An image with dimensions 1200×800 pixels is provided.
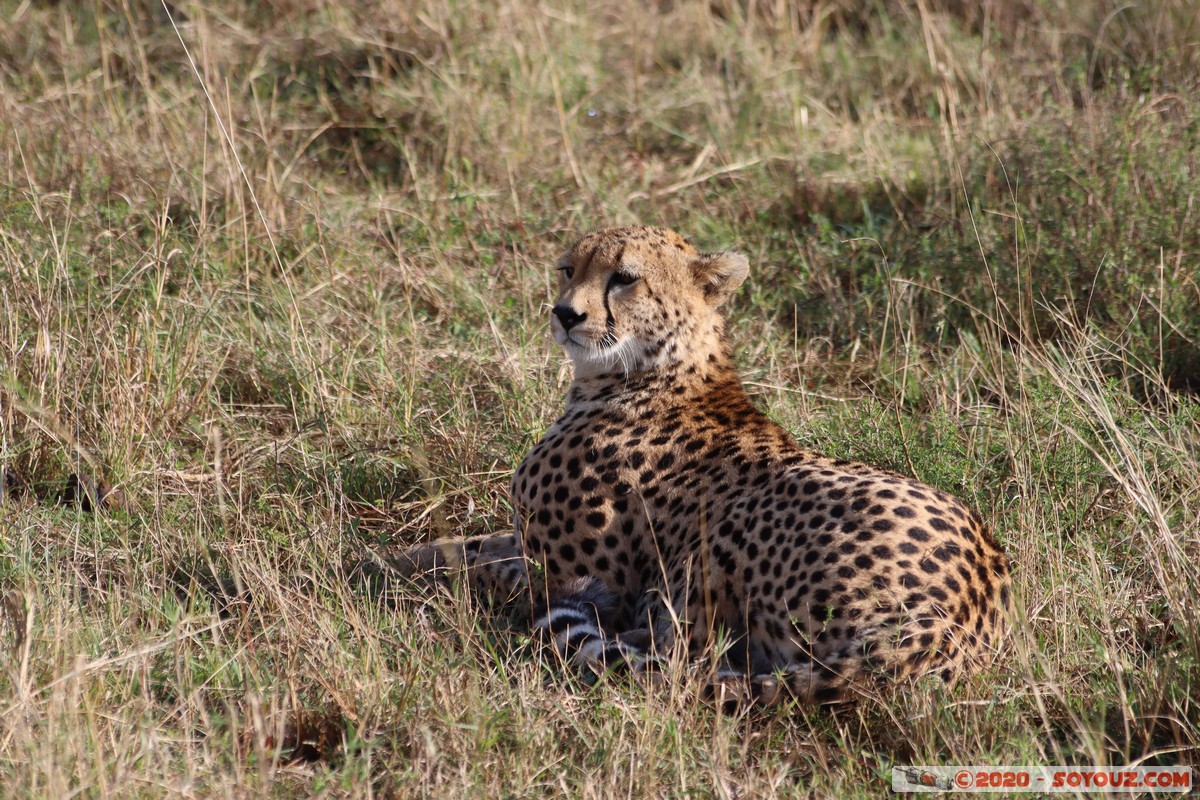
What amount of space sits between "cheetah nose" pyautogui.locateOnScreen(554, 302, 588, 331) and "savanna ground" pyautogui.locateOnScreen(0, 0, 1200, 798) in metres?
0.58

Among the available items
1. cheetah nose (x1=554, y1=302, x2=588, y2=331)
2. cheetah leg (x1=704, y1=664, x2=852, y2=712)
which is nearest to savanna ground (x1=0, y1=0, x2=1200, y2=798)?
cheetah leg (x1=704, y1=664, x2=852, y2=712)

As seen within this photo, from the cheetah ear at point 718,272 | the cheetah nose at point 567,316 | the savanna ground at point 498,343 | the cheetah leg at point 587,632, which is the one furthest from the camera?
the cheetah ear at point 718,272

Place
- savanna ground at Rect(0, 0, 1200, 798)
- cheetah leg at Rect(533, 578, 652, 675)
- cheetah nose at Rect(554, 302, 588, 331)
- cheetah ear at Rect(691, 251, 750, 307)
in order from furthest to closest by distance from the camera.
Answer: cheetah ear at Rect(691, 251, 750, 307) → cheetah nose at Rect(554, 302, 588, 331) → cheetah leg at Rect(533, 578, 652, 675) → savanna ground at Rect(0, 0, 1200, 798)

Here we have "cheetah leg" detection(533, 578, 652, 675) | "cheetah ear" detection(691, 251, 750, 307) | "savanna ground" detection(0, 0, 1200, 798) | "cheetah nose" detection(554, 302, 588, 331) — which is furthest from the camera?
"cheetah ear" detection(691, 251, 750, 307)

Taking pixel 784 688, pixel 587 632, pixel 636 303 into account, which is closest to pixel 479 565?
pixel 587 632

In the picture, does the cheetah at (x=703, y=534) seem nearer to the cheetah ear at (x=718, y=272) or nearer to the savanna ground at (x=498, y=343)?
the cheetah ear at (x=718, y=272)

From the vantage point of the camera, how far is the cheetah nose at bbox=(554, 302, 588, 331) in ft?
11.2

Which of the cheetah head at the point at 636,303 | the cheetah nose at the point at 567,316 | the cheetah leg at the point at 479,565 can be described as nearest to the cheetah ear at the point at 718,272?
the cheetah head at the point at 636,303

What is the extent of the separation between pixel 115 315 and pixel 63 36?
98.1 inches

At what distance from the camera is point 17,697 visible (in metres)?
2.57

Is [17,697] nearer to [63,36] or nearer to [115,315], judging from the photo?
[115,315]

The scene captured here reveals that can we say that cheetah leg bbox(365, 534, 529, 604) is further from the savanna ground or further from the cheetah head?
the cheetah head

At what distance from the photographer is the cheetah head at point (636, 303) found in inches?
136

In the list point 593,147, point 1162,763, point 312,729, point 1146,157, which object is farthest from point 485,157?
point 1162,763
